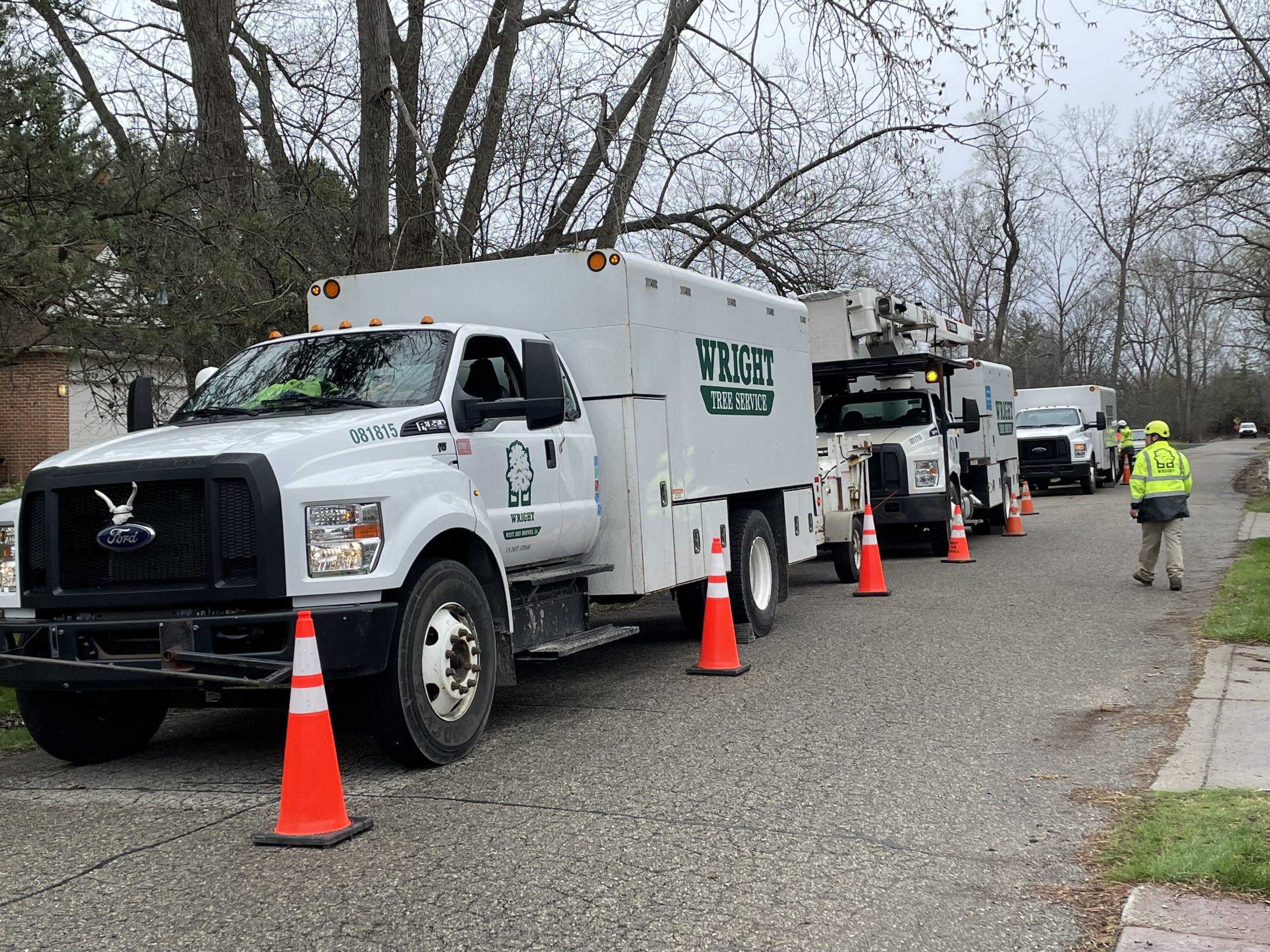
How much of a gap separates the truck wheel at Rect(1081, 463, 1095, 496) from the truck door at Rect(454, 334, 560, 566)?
2698 cm

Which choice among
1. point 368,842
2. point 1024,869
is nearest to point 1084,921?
point 1024,869

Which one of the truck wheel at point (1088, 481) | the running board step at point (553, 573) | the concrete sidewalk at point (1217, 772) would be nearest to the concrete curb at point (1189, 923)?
the concrete sidewalk at point (1217, 772)

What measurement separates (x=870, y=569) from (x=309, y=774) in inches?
372

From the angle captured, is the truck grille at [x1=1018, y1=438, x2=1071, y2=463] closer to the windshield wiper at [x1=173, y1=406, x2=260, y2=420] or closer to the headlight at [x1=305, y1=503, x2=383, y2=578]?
the windshield wiper at [x1=173, y1=406, x2=260, y2=420]

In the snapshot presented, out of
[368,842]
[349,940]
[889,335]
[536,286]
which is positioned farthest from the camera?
[889,335]

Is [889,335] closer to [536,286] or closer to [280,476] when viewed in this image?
[536,286]

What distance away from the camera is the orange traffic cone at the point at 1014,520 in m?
21.5

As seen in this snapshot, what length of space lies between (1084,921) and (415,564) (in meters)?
3.56

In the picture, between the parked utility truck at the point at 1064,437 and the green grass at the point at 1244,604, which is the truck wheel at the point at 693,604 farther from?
the parked utility truck at the point at 1064,437

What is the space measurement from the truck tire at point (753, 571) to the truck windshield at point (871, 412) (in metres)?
6.74

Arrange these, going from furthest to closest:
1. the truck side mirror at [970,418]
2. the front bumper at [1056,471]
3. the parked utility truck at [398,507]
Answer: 1. the front bumper at [1056,471]
2. the truck side mirror at [970,418]
3. the parked utility truck at [398,507]

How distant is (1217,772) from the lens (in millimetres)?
6145

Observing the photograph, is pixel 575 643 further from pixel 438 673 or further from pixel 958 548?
pixel 958 548

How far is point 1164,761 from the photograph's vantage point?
646 centimetres
